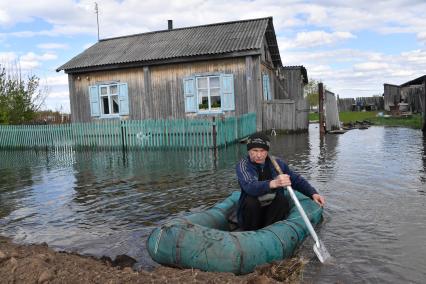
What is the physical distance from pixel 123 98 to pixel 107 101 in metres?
1.16

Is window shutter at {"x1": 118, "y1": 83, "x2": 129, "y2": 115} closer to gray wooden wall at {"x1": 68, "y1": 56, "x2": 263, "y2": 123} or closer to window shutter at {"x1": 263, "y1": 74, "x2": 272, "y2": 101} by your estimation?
gray wooden wall at {"x1": 68, "y1": 56, "x2": 263, "y2": 123}

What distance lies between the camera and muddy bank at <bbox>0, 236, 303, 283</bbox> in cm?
370

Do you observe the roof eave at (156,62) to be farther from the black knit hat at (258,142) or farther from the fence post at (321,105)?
the black knit hat at (258,142)

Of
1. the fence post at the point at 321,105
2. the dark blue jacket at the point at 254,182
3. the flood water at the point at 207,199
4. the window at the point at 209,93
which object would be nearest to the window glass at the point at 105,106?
the window at the point at 209,93

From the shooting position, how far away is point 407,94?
32.4 meters

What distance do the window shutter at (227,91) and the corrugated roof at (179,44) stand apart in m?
1.15

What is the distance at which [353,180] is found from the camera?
8742 mm

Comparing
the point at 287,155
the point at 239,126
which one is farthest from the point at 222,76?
the point at 287,155

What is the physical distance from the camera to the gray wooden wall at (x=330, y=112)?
19.5m

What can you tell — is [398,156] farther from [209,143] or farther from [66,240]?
[66,240]

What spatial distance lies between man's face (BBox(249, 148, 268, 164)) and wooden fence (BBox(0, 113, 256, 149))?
→ 9118 millimetres

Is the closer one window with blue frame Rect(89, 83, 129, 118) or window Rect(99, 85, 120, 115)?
window with blue frame Rect(89, 83, 129, 118)

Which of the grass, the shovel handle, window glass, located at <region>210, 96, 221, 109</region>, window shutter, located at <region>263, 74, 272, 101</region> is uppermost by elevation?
window shutter, located at <region>263, 74, 272, 101</region>

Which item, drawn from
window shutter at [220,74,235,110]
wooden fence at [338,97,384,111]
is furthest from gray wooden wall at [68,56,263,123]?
wooden fence at [338,97,384,111]
